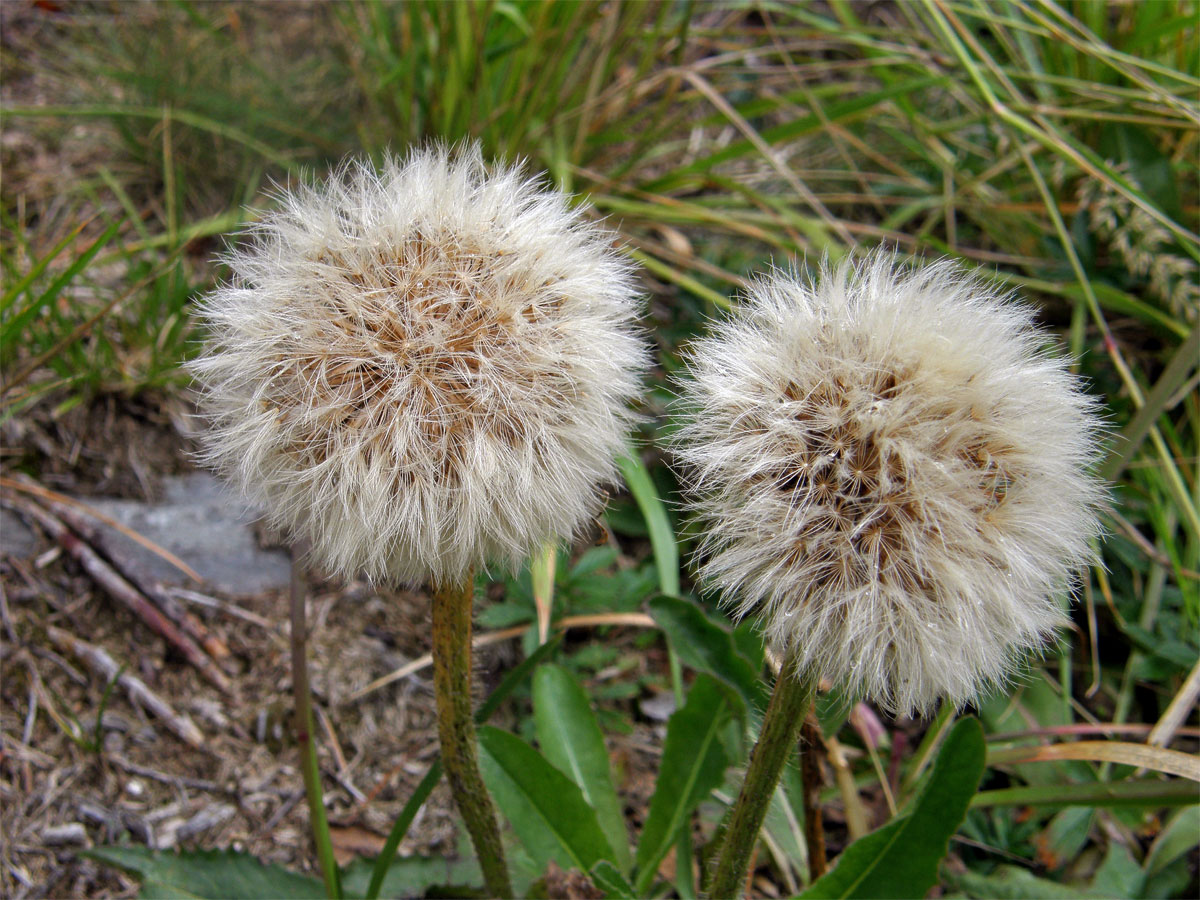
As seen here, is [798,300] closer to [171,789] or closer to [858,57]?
[171,789]

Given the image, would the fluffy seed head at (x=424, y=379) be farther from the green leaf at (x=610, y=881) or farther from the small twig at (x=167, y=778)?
the small twig at (x=167, y=778)

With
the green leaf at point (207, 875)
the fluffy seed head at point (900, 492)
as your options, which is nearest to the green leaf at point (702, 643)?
the fluffy seed head at point (900, 492)

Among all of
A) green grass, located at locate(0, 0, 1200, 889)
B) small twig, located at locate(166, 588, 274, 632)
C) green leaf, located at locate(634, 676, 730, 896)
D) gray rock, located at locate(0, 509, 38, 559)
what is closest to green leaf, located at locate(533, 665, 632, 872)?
green leaf, located at locate(634, 676, 730, 896)

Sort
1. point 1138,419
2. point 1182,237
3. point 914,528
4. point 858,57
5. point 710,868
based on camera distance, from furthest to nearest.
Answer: point 858,57 < point 1182,237 < point 1138,419 < point 710,868 < point 914,528

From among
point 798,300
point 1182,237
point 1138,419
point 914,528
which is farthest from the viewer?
point 1182,237

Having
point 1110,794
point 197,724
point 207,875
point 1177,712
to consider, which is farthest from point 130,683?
point 1177,712

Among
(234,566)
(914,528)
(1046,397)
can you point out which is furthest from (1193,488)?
(234,566)
